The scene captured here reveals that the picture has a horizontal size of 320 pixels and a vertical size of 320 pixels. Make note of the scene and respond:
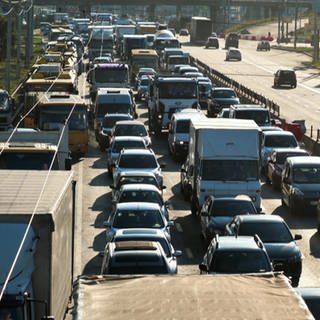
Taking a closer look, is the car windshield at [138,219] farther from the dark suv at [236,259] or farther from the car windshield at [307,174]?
the car windshield at [307,174]

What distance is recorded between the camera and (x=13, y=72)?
8712 centimetres

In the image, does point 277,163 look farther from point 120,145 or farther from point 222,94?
point 222,94

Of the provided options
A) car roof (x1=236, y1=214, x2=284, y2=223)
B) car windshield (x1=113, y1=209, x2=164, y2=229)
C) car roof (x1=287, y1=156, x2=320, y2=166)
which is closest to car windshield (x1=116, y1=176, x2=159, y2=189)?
car roof (x1=287, y1=156, x2=320, y2=166)

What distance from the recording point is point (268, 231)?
26156 millimetres

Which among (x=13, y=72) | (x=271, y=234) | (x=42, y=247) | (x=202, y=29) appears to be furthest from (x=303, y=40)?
(x=42, y=247)

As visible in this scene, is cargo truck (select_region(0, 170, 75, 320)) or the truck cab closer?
cargo truck (select_region(0, 170, 75, 320))

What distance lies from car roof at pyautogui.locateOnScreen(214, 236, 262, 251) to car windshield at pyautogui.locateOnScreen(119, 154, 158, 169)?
42.8ft

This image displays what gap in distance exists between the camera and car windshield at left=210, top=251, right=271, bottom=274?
2244 centimetres

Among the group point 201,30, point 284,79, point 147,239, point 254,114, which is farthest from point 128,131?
point 201,30

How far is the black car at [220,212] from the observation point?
2861 centimetres

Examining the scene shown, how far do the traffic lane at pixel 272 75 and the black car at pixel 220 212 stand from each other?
28090 millimetres

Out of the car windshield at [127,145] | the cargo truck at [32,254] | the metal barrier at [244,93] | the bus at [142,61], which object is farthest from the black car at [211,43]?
the cargo truck at [32,254]

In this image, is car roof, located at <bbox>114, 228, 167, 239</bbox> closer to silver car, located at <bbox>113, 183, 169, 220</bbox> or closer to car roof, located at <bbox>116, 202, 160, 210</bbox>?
car roof, located at <bbox>116, 202, 160, 210</bbox>

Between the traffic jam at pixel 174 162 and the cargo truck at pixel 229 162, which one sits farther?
the cargo truck at pixel 229 162
